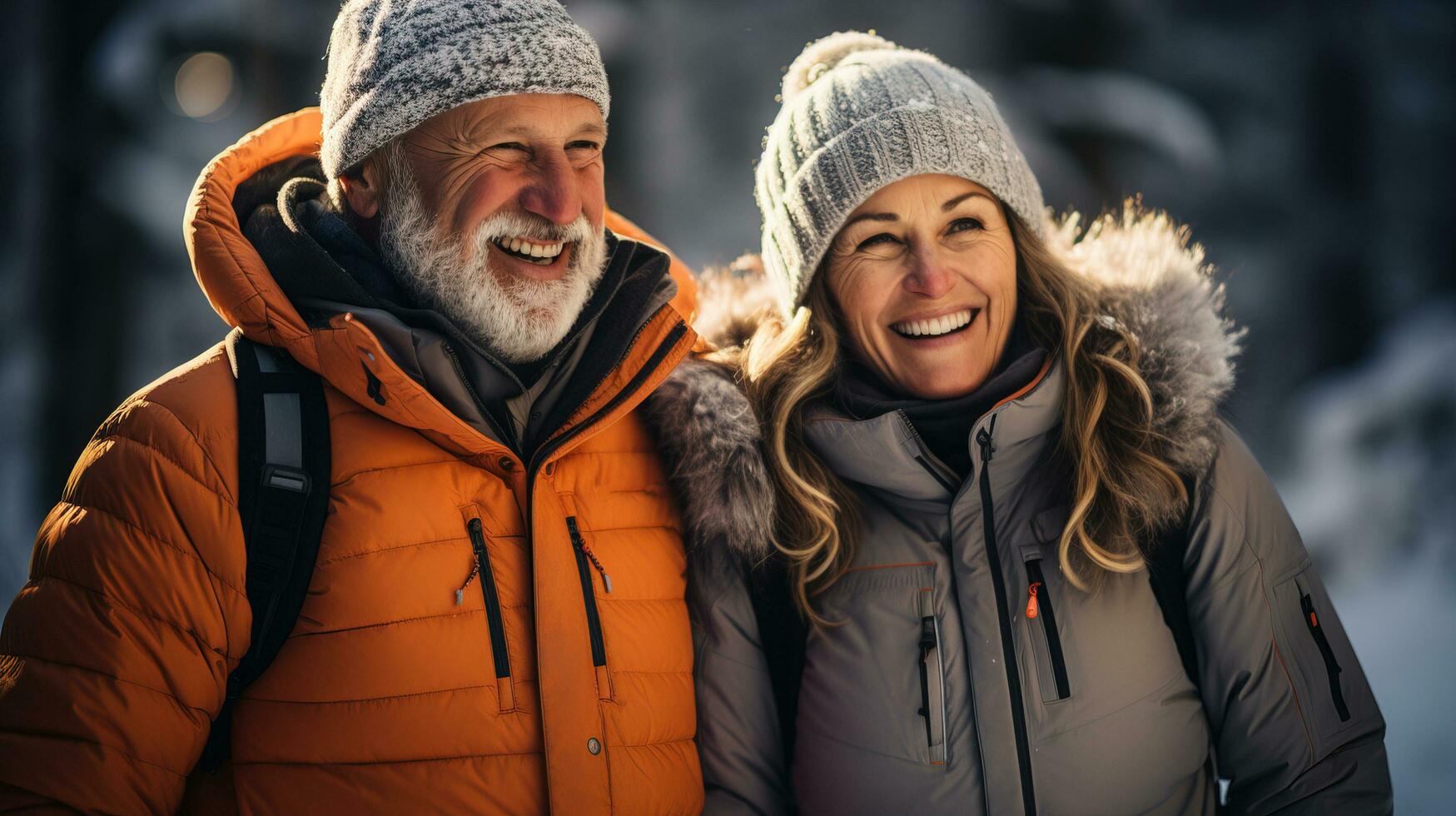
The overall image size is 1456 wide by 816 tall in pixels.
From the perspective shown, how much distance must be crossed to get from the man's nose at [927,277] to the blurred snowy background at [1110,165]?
2.43 meters

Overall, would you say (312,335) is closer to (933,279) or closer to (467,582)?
(467,582)

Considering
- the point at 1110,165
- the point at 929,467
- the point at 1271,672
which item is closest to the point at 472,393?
the point at 929,467

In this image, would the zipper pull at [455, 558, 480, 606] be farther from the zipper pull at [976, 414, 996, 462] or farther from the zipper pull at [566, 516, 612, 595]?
the zipper pull at [976, 414, 996, 462]

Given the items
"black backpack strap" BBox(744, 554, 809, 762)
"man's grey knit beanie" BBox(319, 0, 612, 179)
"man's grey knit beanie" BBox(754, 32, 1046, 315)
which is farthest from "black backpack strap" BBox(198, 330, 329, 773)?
"man's grey knit beanie" BBox(754, 32, 1046, 315)

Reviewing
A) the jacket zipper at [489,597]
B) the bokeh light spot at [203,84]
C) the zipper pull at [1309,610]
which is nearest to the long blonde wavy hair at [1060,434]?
the zipper pull at [1309,610]

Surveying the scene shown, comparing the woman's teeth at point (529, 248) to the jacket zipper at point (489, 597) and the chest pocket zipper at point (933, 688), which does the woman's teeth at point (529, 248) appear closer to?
the jacket zipper at point (489, 597)

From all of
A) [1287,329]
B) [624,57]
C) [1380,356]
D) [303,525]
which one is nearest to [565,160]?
[303,525]

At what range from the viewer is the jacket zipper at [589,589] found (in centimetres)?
191

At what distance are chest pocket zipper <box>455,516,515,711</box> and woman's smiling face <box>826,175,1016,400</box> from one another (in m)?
1.06

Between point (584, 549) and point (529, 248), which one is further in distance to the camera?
point (529, 248)

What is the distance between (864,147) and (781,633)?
44.9 inches

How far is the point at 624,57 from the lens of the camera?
447cm

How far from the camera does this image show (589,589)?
76.6 inches

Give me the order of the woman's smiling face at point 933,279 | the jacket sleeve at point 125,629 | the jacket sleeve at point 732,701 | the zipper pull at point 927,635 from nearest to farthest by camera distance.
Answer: the jacket sleeve at point 125,629
the zipper pull at point 927,635
the jacket sleeve at point 732,701
the woman's smiling face at point 933,279
